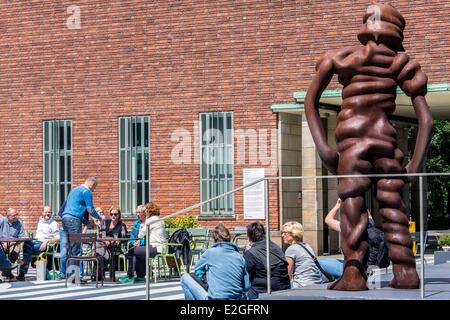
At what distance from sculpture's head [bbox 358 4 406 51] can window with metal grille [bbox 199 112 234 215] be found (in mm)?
14138

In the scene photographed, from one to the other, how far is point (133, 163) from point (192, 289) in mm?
17380

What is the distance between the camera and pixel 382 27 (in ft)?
44.3

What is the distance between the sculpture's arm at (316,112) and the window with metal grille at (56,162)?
1732cm

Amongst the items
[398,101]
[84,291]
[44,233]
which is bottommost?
[84,291]

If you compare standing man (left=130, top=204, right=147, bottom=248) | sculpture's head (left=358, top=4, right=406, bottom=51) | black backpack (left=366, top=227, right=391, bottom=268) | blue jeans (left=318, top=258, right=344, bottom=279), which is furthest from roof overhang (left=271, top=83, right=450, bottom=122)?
sculpture's head (left=358, top=4, right=406, bottom=51)

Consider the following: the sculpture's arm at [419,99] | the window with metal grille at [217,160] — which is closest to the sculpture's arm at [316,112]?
the sculpture's arm at [419,99]

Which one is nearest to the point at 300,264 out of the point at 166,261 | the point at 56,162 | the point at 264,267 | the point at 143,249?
the point at 264,267

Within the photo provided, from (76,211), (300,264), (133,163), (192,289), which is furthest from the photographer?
(133,163)

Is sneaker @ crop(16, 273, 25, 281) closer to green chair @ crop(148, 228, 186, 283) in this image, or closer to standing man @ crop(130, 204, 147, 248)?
standing man @ crop(130, 204, 147, 248)

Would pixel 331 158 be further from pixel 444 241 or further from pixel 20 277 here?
pixel 444 241

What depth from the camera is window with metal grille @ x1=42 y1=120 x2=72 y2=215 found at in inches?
1191

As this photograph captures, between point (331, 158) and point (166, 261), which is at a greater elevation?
point (331, 158)

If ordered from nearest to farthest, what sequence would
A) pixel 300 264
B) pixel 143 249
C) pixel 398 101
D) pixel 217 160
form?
pixel 300 264 → pixel 143 249 → pixel 398 101 → pixel 217 160

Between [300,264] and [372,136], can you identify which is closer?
[372,136]
